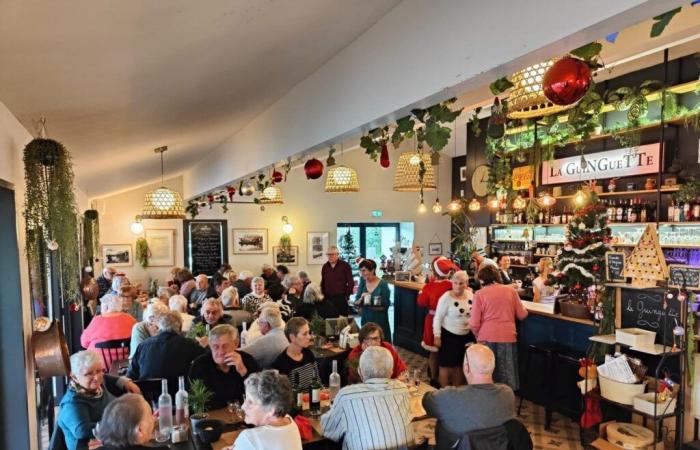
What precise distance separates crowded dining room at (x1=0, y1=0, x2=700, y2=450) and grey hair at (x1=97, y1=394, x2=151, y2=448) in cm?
1

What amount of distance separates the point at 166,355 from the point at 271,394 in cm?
174

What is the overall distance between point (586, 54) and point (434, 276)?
434 centimetres

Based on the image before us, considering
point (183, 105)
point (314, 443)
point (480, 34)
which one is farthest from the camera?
point (183, 105)

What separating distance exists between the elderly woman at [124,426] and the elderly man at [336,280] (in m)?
5.27

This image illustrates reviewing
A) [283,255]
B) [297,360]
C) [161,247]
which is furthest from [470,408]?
[161,247]

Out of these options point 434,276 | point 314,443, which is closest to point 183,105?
point 314,443

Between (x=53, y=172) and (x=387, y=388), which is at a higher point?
(x=53, y=172)

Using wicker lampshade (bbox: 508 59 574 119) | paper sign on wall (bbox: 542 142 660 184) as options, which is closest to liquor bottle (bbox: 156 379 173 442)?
wicker lampshade (bbox: 508 59 574 119)

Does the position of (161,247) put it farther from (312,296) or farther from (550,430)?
(550,430)

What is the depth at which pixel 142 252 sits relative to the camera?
10648mm

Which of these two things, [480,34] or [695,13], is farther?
[695,13]

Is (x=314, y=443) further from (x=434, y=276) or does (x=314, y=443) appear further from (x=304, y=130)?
(x=434, y=276)

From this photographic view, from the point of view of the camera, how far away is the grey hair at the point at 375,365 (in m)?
2.85

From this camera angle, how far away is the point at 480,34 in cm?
189
